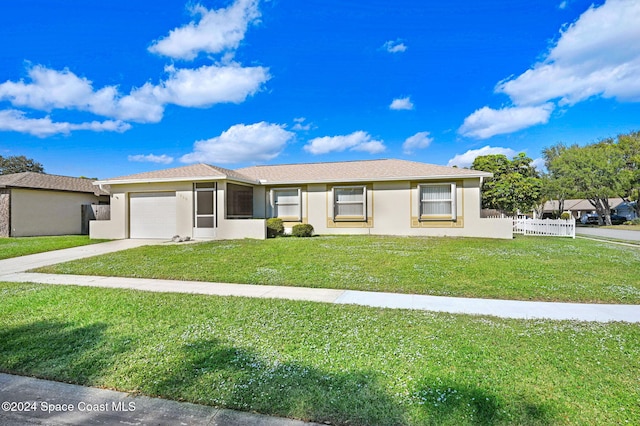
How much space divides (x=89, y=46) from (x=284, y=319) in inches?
626

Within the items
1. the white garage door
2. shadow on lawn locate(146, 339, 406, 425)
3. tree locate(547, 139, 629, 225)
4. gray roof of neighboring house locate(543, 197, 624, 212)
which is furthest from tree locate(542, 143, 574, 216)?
shadow on lawn locate(146, 339, 406, 425)

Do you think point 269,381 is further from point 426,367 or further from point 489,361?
point 489,361

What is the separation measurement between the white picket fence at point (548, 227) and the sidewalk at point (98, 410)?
62.2 feet

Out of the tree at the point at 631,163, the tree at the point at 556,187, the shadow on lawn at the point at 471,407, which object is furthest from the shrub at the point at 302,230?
the tree at the point at 631,163

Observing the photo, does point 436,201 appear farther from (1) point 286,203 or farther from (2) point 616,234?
(2) point 616,234

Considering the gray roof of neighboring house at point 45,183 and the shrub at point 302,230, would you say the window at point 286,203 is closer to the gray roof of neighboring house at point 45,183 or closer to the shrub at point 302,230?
the shrub at point 302,230

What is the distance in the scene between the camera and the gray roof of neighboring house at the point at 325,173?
15719 mm

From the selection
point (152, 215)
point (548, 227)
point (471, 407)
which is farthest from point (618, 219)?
point (471, 407)

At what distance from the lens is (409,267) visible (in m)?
8.95

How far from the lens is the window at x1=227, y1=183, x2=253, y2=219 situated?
53.1 ft

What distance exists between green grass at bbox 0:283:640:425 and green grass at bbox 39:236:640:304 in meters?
2.11

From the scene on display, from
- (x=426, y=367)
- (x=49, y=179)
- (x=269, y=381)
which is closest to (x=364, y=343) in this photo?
(x=426, y=367)

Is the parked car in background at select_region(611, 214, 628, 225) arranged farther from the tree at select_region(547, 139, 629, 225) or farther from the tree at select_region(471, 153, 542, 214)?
the tree at select_region(471, 153, 542, 214)

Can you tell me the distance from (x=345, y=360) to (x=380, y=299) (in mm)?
2918
